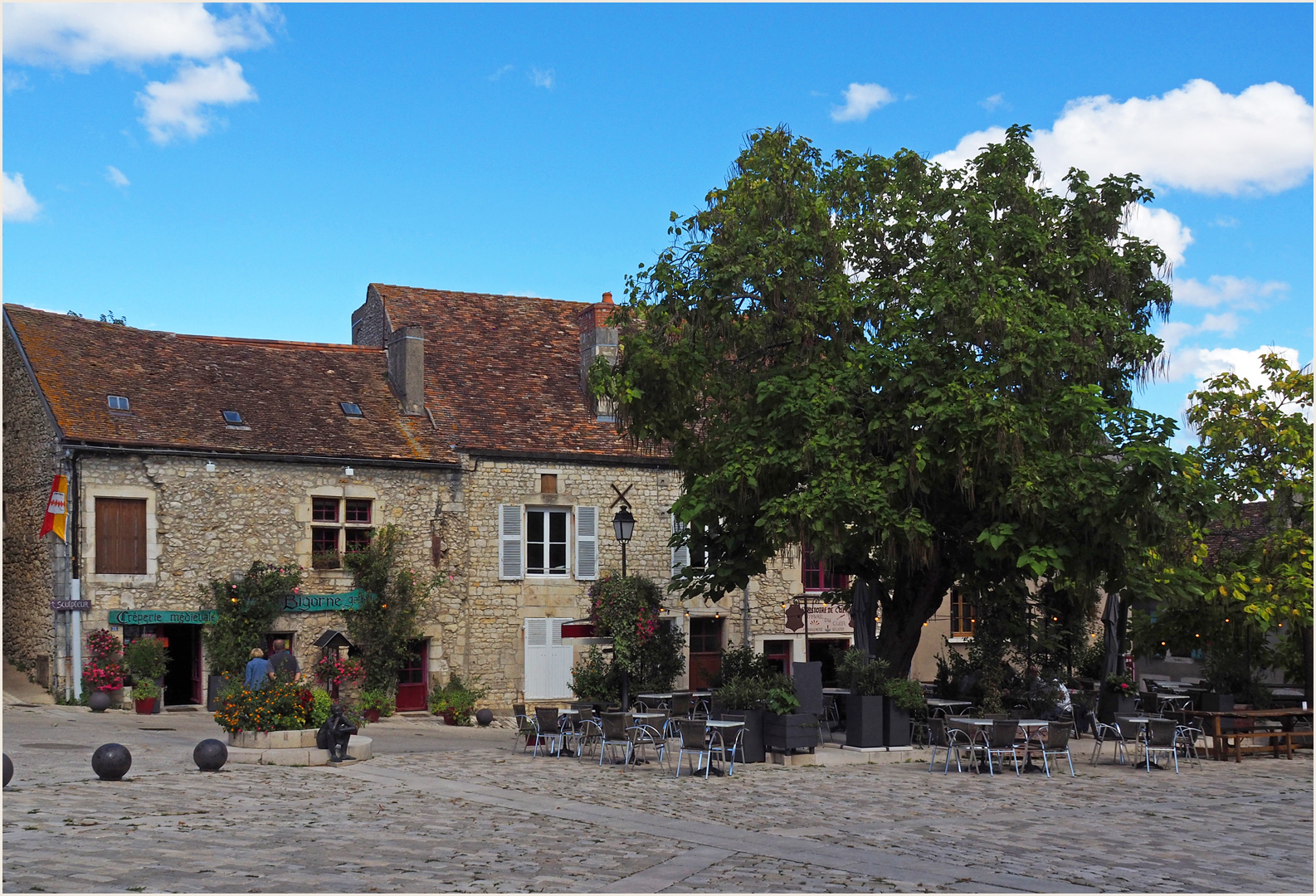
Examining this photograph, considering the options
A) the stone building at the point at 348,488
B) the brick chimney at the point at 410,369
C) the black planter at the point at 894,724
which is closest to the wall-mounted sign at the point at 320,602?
the stone building at the point at 348,488

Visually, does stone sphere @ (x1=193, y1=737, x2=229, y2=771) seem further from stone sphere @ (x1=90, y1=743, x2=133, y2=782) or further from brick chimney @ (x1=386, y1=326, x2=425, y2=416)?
brick chimney @ (x1=386, y1=326, x2=425, y2=416)

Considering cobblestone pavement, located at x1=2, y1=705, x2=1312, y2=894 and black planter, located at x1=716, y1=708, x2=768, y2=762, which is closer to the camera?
cobblestone pavement, located at x1=2, y1=705, x2=1312, y2=894

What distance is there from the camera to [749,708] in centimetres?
1569

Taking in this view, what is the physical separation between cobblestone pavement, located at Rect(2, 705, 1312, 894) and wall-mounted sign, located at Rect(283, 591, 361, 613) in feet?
21.1

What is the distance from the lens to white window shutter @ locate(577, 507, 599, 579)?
2494cm

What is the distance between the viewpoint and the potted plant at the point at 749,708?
612 inches

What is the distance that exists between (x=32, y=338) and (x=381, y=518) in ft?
22.6

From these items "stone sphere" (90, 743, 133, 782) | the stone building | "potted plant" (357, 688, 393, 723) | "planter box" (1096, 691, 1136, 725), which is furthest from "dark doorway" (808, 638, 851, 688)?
"stone sphere" (90, 743, 133, 782)

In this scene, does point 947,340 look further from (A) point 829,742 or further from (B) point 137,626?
(B) point 137,626

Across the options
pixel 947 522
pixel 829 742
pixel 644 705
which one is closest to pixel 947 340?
pixel 947 522

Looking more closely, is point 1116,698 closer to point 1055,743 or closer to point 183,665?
point 1055,743

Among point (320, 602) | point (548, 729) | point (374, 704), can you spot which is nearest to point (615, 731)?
point (548, 729)

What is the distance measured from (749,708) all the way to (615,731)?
1.67 metres

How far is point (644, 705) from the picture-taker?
19141 millimetres
